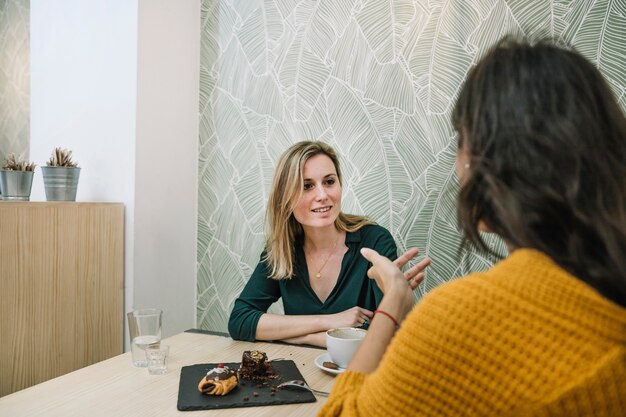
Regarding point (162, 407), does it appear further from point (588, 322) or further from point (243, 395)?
point (588, 322)

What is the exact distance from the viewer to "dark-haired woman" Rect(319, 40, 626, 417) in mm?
569

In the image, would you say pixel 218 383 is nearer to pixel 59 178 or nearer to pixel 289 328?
pixel 289 328

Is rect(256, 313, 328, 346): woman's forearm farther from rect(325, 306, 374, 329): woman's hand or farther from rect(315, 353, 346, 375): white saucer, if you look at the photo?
rect(315, 353, 346, 375): white saucer

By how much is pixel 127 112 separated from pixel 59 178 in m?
0.41

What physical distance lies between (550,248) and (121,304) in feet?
6.08

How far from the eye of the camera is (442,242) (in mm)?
2080

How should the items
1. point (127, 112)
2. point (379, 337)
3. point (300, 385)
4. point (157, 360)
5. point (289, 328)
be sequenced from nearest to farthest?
point (379, 337)
point (300, 385)
point (157, 360)
point (289, 328)
point (127, 112)

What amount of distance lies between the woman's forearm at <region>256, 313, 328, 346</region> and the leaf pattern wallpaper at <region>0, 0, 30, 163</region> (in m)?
1.82

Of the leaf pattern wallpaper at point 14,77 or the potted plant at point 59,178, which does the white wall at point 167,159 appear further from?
the leaf pattern wallpaper at point 14,77

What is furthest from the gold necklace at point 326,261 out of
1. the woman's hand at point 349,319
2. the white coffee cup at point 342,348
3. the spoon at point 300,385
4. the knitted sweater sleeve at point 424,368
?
the knitted sweater sleeve at point 424,368

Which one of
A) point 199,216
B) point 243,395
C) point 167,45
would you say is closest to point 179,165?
point 199,216

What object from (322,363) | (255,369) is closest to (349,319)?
(322,363)

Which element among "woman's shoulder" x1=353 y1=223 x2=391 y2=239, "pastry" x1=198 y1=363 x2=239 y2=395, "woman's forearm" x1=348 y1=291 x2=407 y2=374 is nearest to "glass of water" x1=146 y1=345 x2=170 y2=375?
"pastry" x1=198 y1=363 x2=239 y2=395

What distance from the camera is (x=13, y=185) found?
5.70ft
